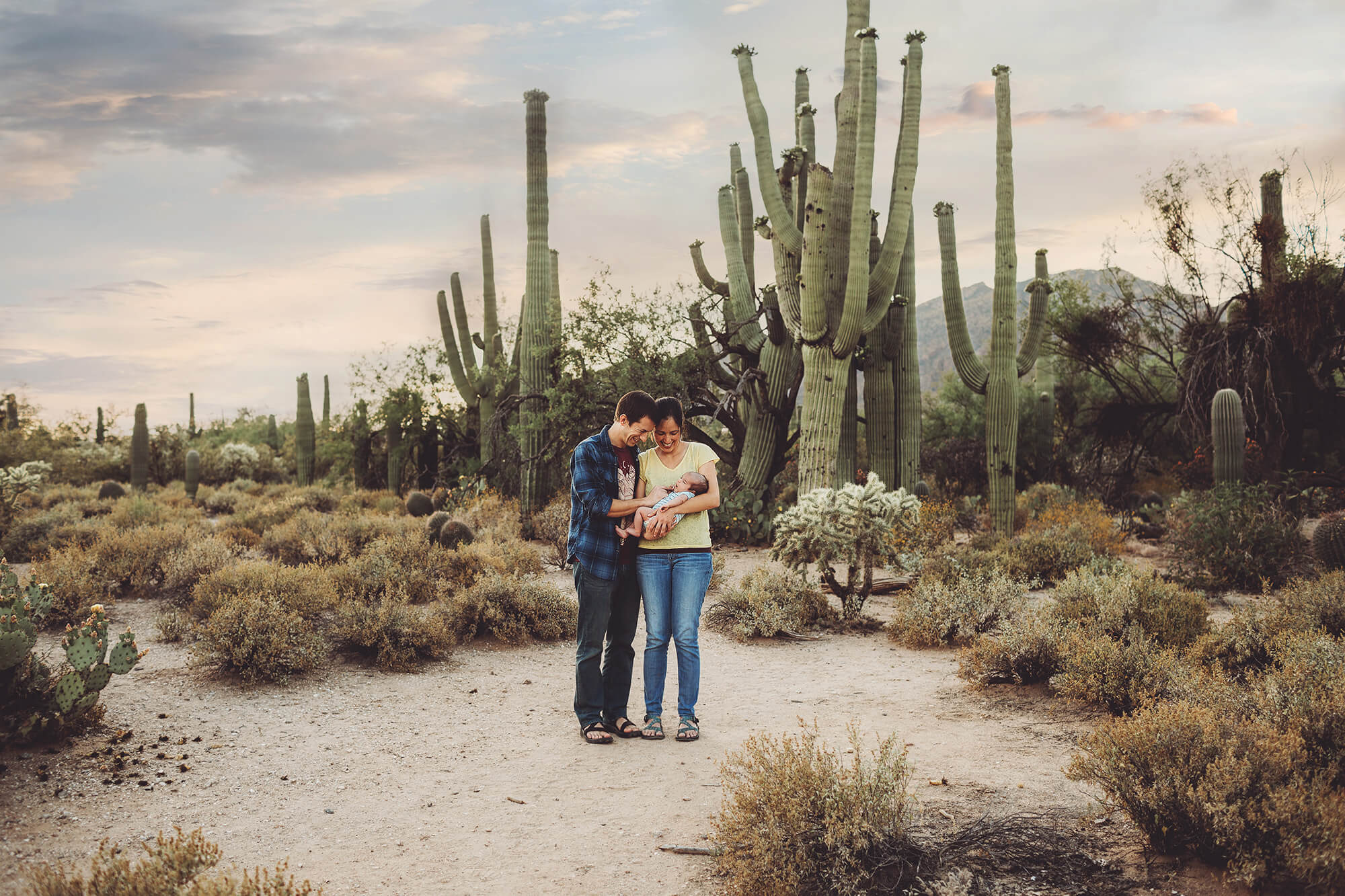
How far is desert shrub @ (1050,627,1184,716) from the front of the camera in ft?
17.7

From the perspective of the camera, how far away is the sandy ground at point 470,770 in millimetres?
3891

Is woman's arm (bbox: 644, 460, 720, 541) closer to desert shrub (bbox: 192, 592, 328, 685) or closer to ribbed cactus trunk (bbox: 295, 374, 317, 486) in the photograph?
desert shrub (bbox: 192, 592, 328, 685)

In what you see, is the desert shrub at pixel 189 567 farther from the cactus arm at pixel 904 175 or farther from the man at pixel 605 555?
the cactus arm at pixel 904 175

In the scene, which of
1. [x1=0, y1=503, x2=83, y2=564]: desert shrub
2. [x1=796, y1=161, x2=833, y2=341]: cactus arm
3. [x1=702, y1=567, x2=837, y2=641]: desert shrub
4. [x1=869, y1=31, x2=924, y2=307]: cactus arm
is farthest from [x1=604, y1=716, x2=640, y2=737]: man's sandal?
[x1=0, y1=503, x2=83, y2=564]: desert shrub

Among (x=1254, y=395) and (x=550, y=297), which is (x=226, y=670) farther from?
(x=1254, y=395)

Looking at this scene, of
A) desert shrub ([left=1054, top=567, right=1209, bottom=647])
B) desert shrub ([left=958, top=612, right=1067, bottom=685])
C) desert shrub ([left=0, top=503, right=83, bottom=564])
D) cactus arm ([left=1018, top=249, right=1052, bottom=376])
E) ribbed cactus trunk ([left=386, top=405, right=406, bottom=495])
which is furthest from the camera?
ribbed cactus trunk ([left=386, top=405, right=406, bottom=495])

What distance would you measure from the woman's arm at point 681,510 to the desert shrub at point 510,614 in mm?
3404

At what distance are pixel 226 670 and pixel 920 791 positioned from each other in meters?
5.27

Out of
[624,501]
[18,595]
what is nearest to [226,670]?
[18,595]

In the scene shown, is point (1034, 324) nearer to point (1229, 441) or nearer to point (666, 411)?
point (1229, 441)

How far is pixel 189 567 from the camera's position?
9352 millimetres

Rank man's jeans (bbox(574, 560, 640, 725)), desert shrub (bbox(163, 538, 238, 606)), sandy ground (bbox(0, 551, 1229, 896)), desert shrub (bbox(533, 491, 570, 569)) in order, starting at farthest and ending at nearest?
desert shrub (bbox(533, 491, 570, 569)), desert shrub (bbox(163, 538, 238, 606)), man's jeans (bbox(574, 560, 640, 725)), sandy ground (bbox(0, 551, 1229, 896))

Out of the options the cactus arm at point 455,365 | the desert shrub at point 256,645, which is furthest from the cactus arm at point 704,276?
the desert shrub at point 256,645

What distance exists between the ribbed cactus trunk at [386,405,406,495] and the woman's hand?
16123 millimetres
